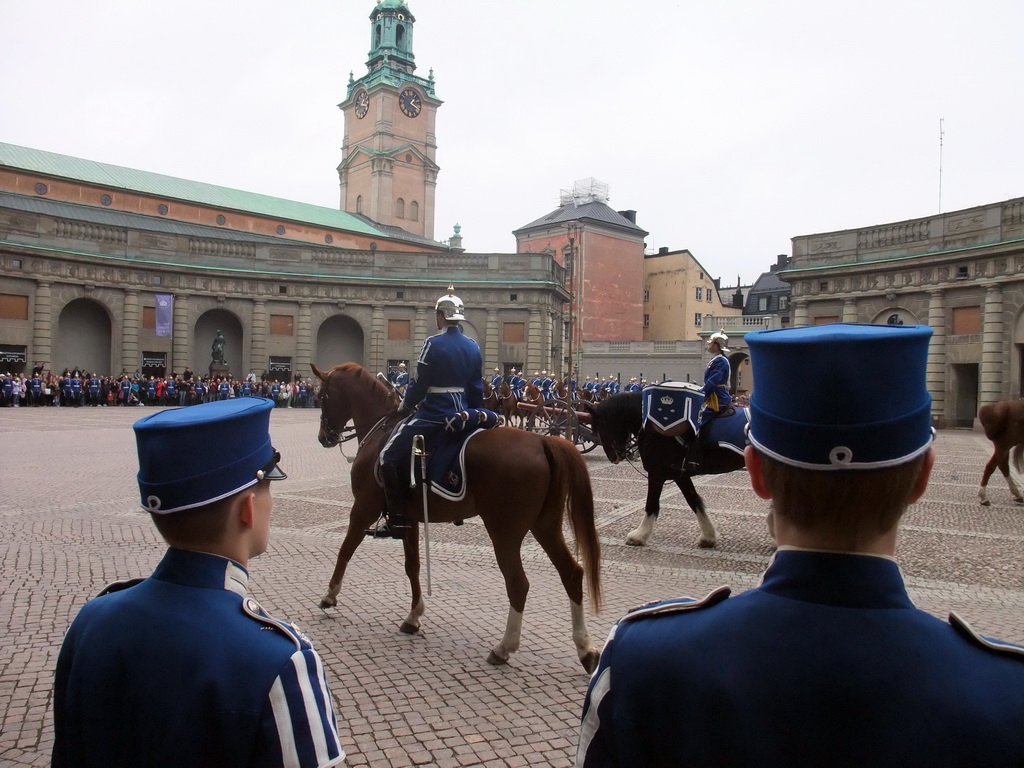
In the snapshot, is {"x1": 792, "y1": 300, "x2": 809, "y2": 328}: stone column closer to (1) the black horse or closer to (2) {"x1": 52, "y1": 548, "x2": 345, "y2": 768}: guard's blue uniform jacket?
(1) the black horse

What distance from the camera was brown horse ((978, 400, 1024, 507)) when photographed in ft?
40.0

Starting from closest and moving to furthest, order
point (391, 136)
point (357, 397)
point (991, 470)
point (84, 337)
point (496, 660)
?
point (496, 660)
point (357, 397)
point (991, 470)
point (84, 337)
point (391, 136)

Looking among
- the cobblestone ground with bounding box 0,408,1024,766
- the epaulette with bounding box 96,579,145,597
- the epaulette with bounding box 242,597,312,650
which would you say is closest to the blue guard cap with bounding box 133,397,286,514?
the epaulette with bounding box 96,579,145,597

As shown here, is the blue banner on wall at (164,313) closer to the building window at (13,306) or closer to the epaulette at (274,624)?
the building window at (13,306)

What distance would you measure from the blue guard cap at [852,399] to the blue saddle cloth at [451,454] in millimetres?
4309

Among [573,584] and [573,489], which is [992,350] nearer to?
[573,489]

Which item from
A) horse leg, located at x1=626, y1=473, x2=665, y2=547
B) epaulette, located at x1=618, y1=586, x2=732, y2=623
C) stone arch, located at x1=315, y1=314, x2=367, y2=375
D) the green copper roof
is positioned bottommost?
horse leg, located at x1=626, y1=473, x2=665, y2=547

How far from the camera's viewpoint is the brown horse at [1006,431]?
12.2 m

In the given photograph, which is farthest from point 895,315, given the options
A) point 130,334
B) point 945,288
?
point 130,334

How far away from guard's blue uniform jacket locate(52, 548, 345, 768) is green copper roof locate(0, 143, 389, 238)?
51.5m

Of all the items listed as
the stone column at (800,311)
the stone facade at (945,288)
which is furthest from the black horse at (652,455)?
the stone column at (800,311)

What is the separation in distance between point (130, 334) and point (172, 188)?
16.8m

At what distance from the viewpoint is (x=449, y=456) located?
18.8 ft

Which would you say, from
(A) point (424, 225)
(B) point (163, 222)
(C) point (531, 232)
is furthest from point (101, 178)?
(C) point (531, 232)
